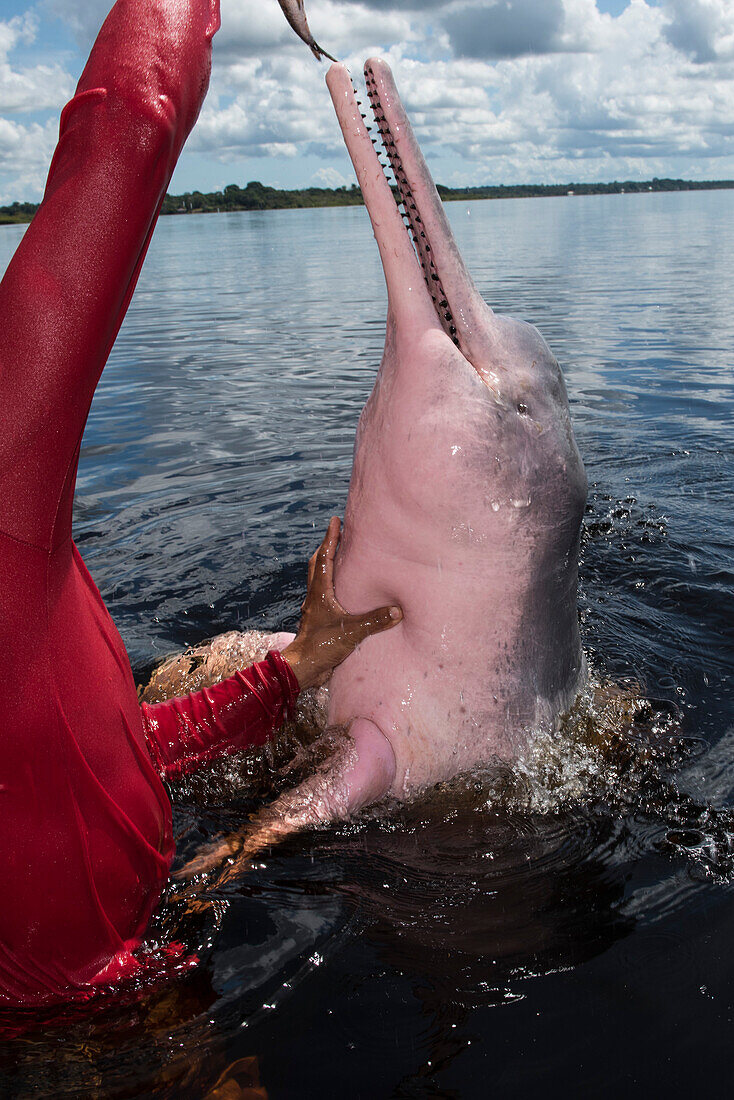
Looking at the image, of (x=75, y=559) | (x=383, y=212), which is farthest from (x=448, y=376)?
(x=75, y=559)

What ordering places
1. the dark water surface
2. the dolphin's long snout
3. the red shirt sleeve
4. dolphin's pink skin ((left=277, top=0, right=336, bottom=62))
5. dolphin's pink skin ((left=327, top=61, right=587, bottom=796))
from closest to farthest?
dolphin's pink skin ((left=277, top=0, right=336, bottom=62)), the dark water surface, the dolphin's long snout, dolphin's pink skin ((left=327, top=61, right=587, bottom=796)), the red shirt sleeve

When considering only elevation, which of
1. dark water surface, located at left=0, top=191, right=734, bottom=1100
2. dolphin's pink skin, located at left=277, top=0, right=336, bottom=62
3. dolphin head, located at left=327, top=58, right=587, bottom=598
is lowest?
dark water surface, located at left=0, top=191, right=734, bottom=1100

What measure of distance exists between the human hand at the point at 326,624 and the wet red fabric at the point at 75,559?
105 centimetres

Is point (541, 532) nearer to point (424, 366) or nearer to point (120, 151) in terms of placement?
point (424, 366)

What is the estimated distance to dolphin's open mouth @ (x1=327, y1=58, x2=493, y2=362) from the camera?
3525 mm

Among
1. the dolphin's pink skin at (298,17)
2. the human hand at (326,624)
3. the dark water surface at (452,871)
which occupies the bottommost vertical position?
the dark water surface at (452,871)

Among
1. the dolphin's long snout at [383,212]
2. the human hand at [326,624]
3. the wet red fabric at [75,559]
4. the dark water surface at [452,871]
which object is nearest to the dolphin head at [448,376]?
the dolphin's long snout at [383,212]

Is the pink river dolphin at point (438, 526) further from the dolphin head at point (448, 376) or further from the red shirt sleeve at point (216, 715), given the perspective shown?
the red shirt sleeve at point (216, 715)

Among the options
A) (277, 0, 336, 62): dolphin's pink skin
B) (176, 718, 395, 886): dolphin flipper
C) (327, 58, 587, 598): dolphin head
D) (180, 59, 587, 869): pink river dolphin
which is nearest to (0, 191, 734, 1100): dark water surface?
(176, 718, 395, 886): dolphin flipper

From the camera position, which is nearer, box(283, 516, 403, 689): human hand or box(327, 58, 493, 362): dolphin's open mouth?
box(327, 58, 493, 362): dolphin's open mouth

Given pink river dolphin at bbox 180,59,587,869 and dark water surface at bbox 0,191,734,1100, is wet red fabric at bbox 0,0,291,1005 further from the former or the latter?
pink river dolphin at bbox 180,59,587,869

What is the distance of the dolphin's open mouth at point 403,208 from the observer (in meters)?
3.53

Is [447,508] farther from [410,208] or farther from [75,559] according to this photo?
[75,559]

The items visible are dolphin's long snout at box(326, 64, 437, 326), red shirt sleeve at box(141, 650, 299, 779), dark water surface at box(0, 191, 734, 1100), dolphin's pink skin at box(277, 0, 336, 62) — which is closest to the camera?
dolphin's pink skin at box(277, 0, 336, 62)
